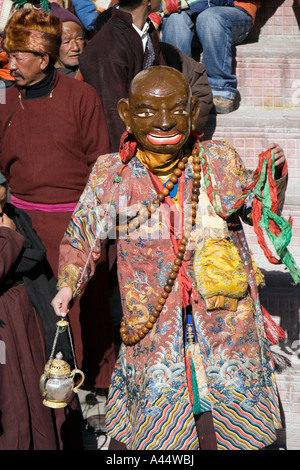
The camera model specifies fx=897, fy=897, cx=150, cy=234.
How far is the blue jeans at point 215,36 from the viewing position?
600 centimetres

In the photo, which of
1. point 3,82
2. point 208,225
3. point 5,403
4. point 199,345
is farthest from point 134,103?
point 3,82

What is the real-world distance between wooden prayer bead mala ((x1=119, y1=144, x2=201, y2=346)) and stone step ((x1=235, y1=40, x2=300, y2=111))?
7.98ft

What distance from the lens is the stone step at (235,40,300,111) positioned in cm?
620

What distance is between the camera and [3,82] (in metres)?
5.61

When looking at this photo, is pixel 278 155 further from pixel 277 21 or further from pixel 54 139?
pixel 277 21

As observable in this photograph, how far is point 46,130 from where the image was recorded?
4871 millimetres

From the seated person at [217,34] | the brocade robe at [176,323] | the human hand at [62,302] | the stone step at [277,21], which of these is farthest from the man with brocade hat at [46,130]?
the stone step at [277,21]

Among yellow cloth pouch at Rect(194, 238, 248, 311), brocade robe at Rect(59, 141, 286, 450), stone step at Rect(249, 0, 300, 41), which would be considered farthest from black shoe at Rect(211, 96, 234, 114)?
yellow cloth pouch at Rect(194, 238, 248, 311)

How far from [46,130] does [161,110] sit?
1.22 m

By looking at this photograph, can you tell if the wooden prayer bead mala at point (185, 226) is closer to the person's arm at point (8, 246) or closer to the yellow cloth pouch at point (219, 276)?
the yellow cloth pouch at point (219, 276)

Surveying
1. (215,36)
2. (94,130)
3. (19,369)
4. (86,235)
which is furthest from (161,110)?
(215,36)

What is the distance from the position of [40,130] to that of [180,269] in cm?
141

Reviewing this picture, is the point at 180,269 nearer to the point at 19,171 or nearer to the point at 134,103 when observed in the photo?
the point at 134,103
